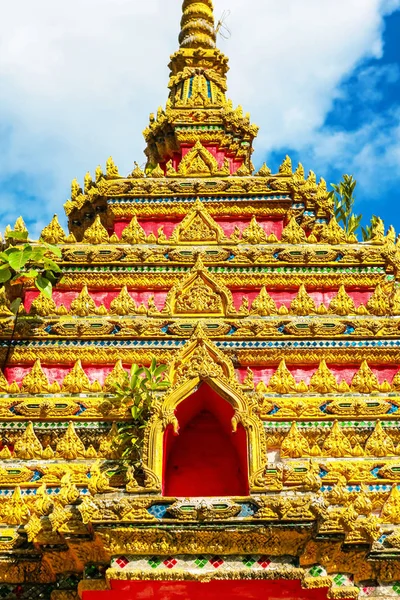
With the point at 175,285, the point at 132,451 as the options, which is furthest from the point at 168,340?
the point at 132,451

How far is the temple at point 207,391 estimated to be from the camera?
9.20 metres

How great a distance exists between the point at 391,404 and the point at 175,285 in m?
3.82

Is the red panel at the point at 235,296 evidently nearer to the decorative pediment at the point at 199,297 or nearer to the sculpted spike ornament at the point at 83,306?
the sculpted spike ornament at the point at 83,306

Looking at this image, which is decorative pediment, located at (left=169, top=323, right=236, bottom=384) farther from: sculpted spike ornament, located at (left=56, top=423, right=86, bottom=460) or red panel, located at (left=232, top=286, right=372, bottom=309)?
red panel, located at (left=232, top=286, right=372, bottom=309)

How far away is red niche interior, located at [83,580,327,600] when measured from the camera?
9.18 m

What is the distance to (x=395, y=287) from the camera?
Answer: 1539 cm

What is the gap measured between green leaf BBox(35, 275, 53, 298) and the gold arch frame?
10.1ft

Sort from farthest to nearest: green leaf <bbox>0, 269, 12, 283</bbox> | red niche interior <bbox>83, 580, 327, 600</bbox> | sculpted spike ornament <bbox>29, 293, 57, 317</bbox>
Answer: sculpted spike ornament <bbox>29, 293, 57, 317</bbox> < green leaf <bbox>0, 269, 12, 283</bbox> < red niche interior <bbox>83, 580, 327, 600</bbox>

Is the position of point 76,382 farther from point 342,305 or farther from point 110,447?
point 342,305

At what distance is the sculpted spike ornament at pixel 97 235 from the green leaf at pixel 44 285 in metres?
1.80

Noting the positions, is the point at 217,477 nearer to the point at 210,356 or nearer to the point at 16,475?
the point at 210,356

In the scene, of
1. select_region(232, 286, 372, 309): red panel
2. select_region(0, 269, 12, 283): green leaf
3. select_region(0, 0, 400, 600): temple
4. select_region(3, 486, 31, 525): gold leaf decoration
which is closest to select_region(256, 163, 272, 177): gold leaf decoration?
select_region(0, 0, 400, 600): temple

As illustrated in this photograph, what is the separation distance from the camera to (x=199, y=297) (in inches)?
563

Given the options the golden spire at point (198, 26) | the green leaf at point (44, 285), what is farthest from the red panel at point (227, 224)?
the golden spire at point (198, 26)
